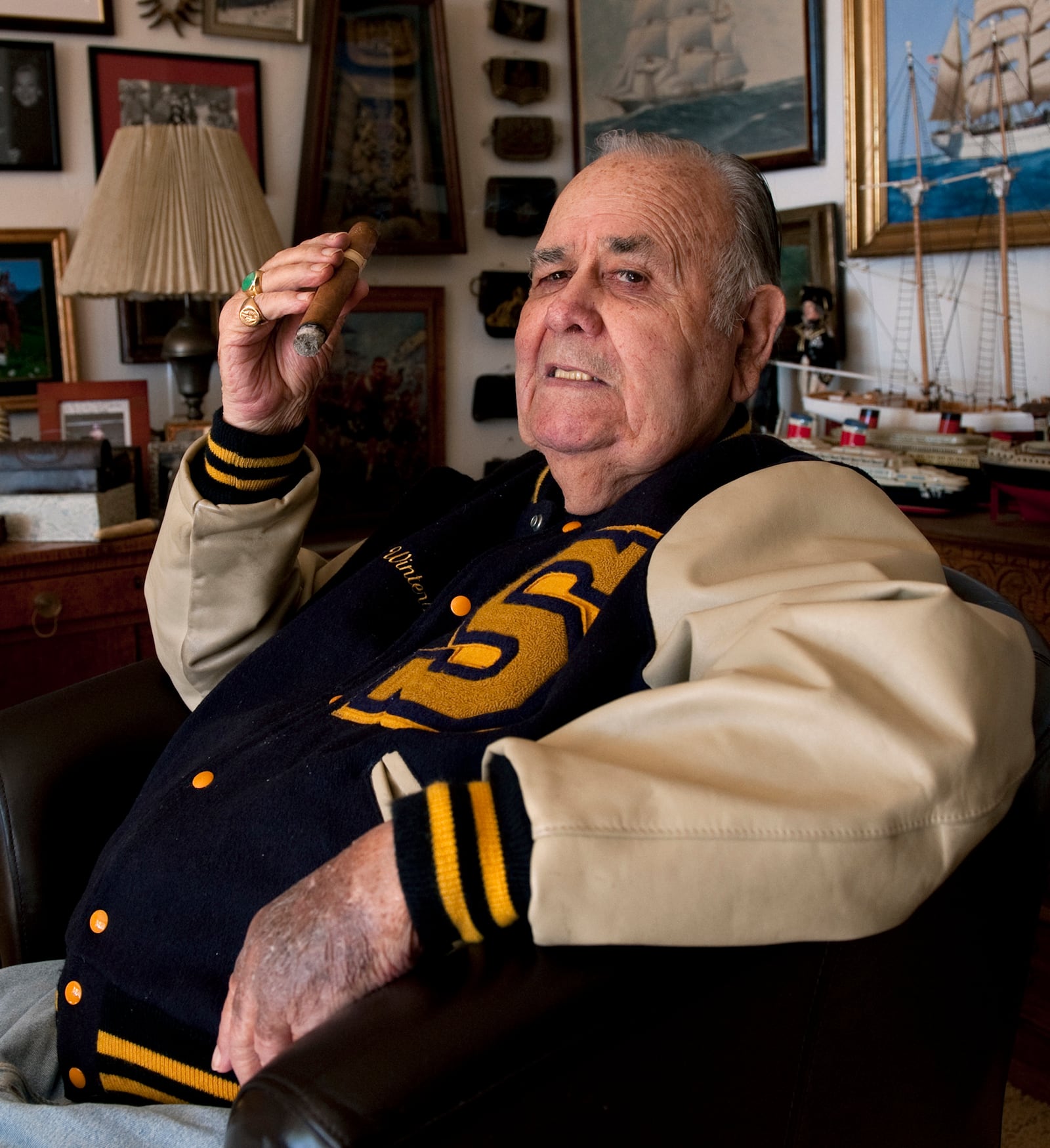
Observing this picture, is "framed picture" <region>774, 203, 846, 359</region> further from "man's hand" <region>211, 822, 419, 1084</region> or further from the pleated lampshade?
"man's hand" <region>211, 822, 419, 1084</region>

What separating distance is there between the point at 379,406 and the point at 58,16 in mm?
1221

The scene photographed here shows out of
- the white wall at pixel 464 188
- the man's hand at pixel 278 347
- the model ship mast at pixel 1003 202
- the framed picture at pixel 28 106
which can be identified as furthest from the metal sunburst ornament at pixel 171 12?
the model ship mast at pixel 1003 202

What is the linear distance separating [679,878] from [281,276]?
881 millimetres

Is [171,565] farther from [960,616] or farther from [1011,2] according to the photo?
[1011,2]

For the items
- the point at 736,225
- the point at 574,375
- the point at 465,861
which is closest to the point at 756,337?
the point at 736,225

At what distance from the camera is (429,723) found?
108 centimetres

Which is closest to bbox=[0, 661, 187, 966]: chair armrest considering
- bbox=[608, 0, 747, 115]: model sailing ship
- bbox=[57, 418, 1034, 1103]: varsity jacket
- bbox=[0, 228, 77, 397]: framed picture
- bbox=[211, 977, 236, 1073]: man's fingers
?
bbox=[57, 418, 1034, 1103]: varsity jacket

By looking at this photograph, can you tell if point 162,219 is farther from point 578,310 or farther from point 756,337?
point 756,337

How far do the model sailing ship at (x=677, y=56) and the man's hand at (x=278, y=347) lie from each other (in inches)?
72.7

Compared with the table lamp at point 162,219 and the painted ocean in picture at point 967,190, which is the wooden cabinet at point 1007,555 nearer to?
the painted ocean in picture at point 967,190

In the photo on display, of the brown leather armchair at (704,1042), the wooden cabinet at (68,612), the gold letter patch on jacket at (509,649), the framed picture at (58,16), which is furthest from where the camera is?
the framed picture at (58,16)

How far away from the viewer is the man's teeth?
134cm

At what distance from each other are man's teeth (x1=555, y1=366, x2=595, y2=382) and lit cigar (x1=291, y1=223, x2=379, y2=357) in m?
0.26

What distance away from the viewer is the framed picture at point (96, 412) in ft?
8.24
